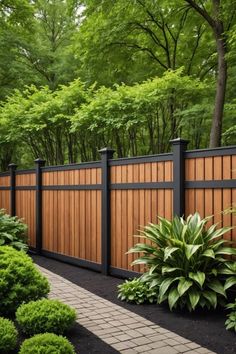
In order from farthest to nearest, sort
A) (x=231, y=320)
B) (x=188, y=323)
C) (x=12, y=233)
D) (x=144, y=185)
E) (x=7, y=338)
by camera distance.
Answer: (x=12, y=233) → (x=144, y=185) → (x=188, y=323) → (x=231, y=320) → (x=7, y=338)

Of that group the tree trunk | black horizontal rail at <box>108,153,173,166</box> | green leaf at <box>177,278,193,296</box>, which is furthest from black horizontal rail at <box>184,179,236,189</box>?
the tree trunk

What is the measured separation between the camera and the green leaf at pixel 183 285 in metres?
4.45

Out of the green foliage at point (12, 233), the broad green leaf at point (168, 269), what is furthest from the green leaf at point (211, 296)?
the green foliage at point (12, 233)

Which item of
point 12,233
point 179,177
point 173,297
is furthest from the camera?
point 12,233

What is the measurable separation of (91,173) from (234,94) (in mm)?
5455

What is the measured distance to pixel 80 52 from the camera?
11.3 meters

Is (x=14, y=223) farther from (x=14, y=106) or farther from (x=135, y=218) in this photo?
(x=14, y=106)

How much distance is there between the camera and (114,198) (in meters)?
Answer: 6.75

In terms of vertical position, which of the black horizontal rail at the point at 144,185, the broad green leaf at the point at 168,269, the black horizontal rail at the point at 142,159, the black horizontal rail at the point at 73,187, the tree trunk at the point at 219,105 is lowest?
the broad green leaf at the point at 168,269

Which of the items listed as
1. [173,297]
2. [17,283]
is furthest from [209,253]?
[17,283]

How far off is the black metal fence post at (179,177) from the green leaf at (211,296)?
1110mm

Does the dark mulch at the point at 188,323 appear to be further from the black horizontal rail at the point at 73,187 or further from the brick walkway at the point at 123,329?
the black horizontal rail at the point at 73,187

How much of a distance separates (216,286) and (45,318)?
1.89 m

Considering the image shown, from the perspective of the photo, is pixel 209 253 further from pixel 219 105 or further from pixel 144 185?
pixel 219 105
